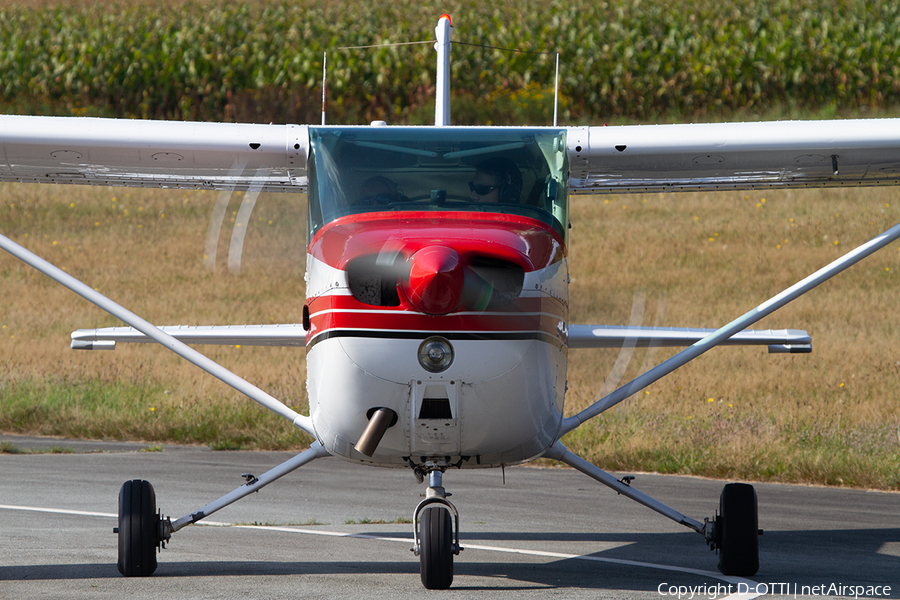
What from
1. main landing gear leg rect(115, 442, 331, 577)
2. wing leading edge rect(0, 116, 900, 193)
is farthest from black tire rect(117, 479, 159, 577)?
wing leading edge rect(0, 116, 900, 193)

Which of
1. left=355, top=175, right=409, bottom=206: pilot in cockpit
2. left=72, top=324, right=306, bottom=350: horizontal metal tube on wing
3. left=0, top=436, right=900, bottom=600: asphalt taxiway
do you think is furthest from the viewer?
left=72, top=324, right=306, bottom=350: horizontal metal tube on wing

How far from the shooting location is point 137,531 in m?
5.84

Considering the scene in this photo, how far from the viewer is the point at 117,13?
104 feet

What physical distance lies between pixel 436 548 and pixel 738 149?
274 cm

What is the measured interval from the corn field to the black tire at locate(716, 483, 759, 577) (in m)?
20.1

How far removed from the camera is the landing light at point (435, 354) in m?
4.59

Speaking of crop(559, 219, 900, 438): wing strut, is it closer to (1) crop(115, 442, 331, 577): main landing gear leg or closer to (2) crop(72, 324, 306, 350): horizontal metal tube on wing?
(1) crop(115, 442, 331, 577): main landing gear leg

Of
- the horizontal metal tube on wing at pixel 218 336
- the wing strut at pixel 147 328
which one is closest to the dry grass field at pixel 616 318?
the wing strut at pixel 147 328

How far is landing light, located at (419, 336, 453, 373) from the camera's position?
4.59 metres

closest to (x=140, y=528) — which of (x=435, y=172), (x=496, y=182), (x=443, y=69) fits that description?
(x=435, y=172)

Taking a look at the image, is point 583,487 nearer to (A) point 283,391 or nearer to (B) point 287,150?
(A) point 283,391

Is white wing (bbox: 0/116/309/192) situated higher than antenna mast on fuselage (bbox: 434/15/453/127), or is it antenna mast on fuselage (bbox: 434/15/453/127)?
antenna mast on fuselage (bbox: 434/15/453/127)

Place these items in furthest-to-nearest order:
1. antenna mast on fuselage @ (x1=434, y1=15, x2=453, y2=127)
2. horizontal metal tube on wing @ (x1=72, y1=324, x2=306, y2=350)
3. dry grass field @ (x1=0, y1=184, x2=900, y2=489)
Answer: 1. dry grass field @ (x1=0, y1=184, x2=900, y2=489)
2. antenna mast on fuselage @ (x1=434, y1=15, x2=453, y2=127)
3. horizontal metal tube on wing @ (x1=72, y1=324, x2=306, y2=350)

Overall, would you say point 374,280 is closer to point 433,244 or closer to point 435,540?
point 433,244
